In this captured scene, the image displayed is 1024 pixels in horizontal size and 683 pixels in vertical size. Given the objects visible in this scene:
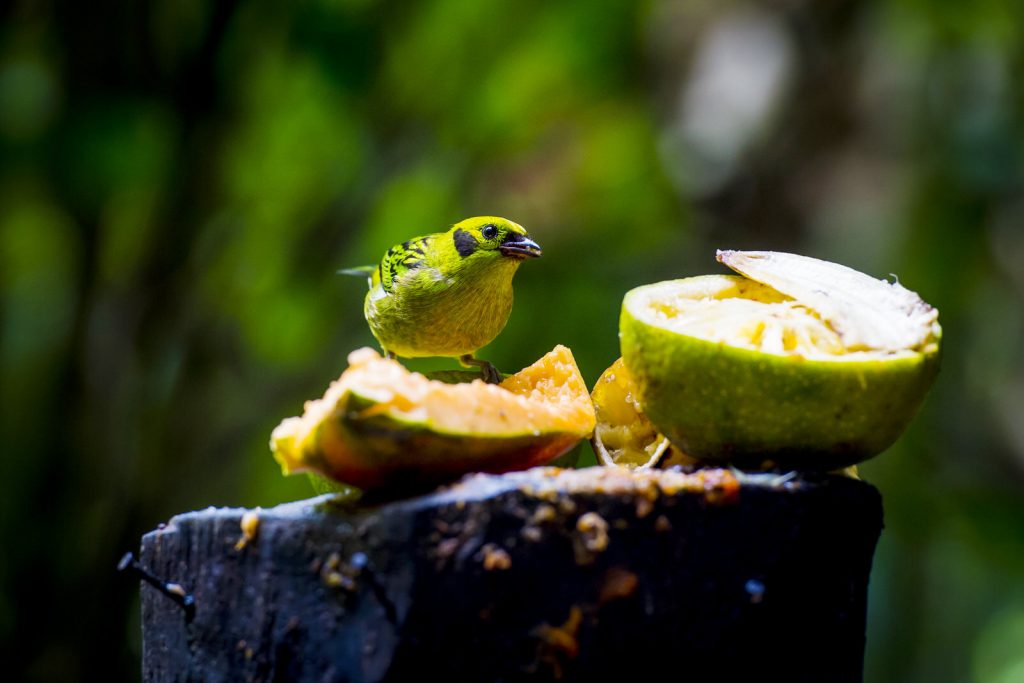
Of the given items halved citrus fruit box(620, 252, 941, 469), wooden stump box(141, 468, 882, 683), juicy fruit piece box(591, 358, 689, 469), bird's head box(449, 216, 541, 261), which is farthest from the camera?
bird's head box(449, 216, 541, 261)

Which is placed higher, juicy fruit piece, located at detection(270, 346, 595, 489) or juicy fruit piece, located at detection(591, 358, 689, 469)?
juicy fruit piece, located at detection(270, 346, 595, 489)

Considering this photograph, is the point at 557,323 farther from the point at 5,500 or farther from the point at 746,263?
the point at 746,263

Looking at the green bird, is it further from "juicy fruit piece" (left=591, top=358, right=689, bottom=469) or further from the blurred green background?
the blurred green background

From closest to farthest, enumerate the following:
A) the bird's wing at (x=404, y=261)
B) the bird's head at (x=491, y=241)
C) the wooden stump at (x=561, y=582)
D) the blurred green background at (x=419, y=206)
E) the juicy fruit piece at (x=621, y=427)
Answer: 1. the wooden stump at (x=561, y=582)
2. the juicy fruit piece at (x=621, y=427)
3. the bird's head at (x=491, y=241)
4. the bird's wing at (x=404, y=261)
5. the blurred green background at (x=419, y=206)

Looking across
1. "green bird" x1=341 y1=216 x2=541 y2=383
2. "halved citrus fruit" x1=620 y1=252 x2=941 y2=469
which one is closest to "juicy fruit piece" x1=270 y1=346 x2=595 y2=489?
"halved citrus fruit" x1=620 y1=252 x2=941 y2=469

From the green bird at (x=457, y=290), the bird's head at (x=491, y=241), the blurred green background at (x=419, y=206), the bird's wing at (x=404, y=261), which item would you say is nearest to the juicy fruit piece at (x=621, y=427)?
the green bird at (x=457, y=290)

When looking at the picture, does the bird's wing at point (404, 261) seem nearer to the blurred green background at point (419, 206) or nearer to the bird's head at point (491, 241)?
the bird's head at point (491, 241)

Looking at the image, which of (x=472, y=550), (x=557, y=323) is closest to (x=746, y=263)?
(x=472, y=550)
